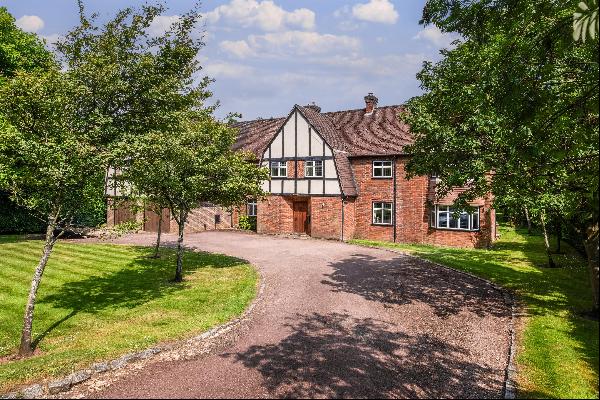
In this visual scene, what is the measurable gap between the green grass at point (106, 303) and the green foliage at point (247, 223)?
12469mm

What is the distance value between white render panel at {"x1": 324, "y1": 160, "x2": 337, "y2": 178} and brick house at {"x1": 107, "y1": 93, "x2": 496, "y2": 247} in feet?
0.24

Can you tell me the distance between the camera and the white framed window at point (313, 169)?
29125 mm

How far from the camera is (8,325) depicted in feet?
36.4

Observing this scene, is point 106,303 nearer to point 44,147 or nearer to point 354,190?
point 44,147

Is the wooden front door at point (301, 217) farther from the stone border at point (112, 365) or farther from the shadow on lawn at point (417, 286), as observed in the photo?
the stone border at point (112, 365)

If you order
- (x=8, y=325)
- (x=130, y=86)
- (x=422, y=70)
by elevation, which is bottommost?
(x=8, y=325)

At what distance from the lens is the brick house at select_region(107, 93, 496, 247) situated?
1063 inches

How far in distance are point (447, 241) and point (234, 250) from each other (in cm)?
1440

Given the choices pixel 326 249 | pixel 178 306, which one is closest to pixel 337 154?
pixel 326 249

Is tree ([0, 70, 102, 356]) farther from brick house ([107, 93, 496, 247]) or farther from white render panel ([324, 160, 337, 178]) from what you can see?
white render panel ([324, 160, 337, 178])

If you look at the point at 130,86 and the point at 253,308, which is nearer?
the point at 130,86

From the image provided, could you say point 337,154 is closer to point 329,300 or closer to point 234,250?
point 234,250

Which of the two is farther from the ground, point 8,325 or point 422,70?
point 422,70

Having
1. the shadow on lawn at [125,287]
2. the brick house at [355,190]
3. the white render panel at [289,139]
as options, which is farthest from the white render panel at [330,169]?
the shadow on lawn at [125,287]
